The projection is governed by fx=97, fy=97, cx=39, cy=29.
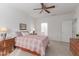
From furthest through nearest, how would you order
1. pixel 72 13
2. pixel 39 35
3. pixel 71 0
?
pixel 39 35 → pixel 72 13 → pixel 71 0

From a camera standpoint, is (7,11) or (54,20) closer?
(7,11)

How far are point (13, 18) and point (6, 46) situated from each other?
593 millimetres

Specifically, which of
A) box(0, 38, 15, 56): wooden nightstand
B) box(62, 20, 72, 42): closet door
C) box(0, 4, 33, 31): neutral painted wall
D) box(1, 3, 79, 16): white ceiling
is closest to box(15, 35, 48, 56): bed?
box(0, 38, 15, 56): wooden nightstand

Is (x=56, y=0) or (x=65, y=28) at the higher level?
(x=56, y=0)

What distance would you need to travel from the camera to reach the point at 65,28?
2.04 metres

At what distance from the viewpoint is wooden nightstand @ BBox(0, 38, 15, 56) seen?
180 centimetres

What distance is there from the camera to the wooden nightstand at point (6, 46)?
180 centimetres

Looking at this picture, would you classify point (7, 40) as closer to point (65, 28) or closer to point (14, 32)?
point (14, 32)

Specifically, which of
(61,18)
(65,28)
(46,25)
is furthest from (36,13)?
(65,28)

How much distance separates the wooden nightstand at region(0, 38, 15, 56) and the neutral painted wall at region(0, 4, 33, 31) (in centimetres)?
25

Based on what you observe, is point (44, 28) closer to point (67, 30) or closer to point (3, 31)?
point (67, 30)

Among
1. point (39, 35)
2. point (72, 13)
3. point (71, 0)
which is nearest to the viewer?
point (71, 0)

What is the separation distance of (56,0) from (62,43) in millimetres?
910

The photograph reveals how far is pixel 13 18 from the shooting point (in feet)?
6.71
